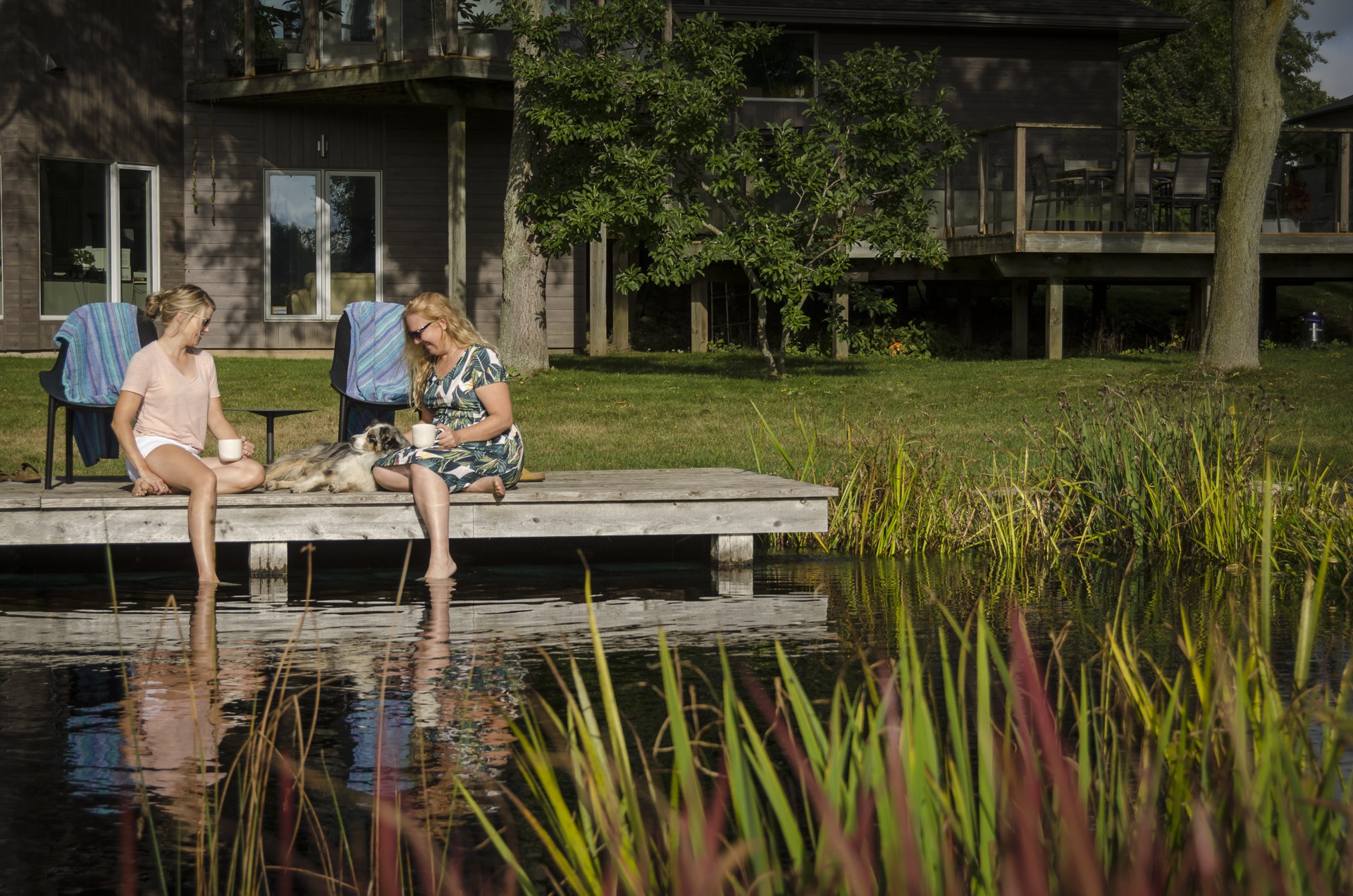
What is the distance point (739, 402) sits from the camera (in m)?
13.5

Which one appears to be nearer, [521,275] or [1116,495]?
[1116,495]

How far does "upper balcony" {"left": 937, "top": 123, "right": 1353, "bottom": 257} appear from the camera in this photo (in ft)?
56.6

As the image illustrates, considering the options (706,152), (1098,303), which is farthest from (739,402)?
(1098,303)

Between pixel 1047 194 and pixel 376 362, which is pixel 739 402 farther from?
pixel 1047 194

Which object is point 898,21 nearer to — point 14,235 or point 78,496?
point 14,235

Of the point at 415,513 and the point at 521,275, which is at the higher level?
the point at 521,275

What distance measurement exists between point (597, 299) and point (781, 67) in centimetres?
580

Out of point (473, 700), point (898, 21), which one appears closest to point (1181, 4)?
point (898, 21)

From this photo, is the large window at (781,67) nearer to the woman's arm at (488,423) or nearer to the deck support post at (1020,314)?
the deck support post at (1020,314)

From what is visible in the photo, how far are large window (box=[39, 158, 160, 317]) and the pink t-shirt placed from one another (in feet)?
39.3

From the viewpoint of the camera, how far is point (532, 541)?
27.0 feet

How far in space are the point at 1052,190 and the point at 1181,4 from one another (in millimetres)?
26062

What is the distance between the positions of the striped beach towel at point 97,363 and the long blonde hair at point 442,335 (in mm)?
1376

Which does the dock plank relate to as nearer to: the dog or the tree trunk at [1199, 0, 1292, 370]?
the dog
